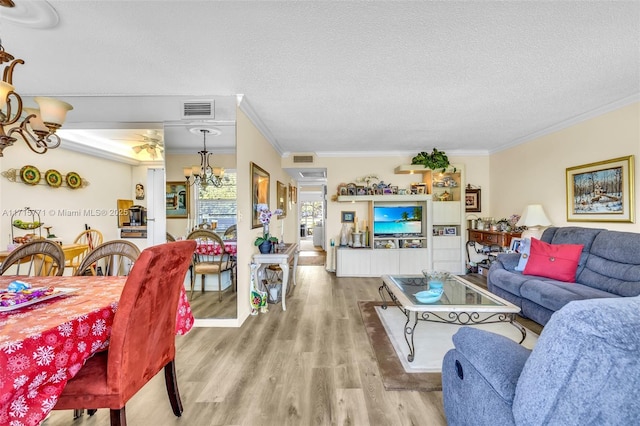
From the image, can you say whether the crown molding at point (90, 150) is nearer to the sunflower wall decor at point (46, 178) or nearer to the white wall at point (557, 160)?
the sunflower wall decor at point (46, 178)

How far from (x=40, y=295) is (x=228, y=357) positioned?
1428 millimetres

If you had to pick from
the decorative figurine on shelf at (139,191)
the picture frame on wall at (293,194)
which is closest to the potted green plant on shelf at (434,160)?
the picture frame on wall at (293,194)

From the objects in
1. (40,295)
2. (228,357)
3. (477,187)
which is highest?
(477,187)

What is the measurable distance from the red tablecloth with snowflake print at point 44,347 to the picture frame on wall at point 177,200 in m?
1.74

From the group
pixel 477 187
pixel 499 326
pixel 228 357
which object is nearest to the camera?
pixel 228 357

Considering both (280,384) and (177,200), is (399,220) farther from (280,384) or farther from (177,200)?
(280,384)

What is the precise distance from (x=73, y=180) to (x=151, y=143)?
1.44 m

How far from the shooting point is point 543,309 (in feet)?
9.11

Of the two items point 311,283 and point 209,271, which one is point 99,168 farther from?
point 311,283

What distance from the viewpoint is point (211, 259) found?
3.31 metres

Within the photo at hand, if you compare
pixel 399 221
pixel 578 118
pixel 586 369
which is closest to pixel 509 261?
pixel 578 118

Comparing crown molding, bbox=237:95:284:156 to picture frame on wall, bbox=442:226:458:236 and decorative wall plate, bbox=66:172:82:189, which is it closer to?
decorative wall plate, bbox=66:172:82:189

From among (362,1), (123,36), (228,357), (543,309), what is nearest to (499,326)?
(543,309)

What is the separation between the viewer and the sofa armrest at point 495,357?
104 cm
